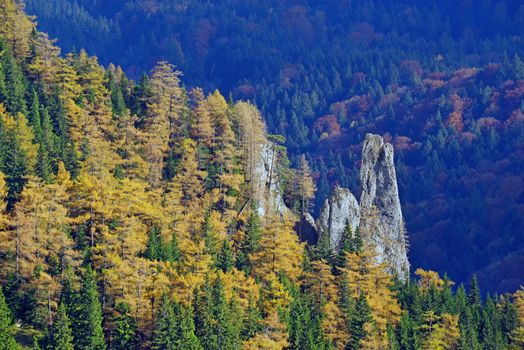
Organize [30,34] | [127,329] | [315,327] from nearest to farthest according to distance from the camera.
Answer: [127,329] < [315,327] < [30,34]

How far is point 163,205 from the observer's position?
3999 inches

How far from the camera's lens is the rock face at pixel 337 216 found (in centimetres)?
10869

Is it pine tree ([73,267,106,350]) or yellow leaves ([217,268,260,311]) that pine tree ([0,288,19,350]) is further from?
yellow leaves ([217,268,260,311])

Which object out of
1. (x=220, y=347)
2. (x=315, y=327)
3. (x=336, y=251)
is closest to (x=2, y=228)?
(x=220, y=347)

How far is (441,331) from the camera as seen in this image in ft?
331

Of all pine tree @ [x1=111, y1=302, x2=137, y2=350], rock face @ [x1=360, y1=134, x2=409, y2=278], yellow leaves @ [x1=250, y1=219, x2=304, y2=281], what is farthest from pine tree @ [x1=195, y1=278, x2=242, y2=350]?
rock face @ [x1=360, y1=134, x2=409, y2=278]

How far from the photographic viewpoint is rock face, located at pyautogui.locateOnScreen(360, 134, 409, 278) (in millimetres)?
113938

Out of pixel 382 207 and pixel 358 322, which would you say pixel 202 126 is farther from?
pixel 358 322

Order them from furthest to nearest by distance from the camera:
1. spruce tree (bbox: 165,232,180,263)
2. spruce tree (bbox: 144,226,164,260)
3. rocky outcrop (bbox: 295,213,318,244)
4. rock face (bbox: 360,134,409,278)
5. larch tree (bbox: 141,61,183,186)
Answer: rock face (bbox: 360,134,409,278) → rocky outcrop (bbox: 295,213,318,244) → larch tree (bbox: 141,61,183,186) → spruce tree (bbox: 165,232,180,263) → spruce tree (bbox: 144,226,164,260)

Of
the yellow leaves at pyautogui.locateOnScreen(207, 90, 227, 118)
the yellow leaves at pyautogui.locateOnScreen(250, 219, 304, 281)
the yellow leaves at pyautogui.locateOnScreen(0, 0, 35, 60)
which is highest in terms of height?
the yellow leaves at pyautogui.locateOnScreen(0, 0, 35, 60)

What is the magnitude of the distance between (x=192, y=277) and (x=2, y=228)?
13588 mm

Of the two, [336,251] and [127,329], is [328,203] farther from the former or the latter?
[127,329]

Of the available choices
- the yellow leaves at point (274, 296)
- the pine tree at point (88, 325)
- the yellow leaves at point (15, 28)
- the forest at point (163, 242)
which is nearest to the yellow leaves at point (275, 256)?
the forest at point (163, 242)

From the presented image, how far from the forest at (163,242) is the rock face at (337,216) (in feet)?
7.44
